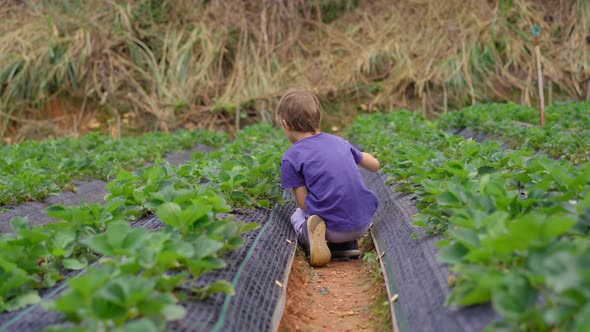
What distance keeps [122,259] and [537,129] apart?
13.2 feet

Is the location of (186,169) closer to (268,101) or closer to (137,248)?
(137,248)

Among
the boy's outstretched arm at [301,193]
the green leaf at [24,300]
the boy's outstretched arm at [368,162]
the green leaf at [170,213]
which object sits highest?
the green leaf at [170,213]

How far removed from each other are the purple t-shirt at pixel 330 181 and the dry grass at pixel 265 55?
26.3 feet

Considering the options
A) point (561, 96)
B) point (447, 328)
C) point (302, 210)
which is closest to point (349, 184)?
point (302, 210)

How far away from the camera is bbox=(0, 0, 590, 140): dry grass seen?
11.4 meters

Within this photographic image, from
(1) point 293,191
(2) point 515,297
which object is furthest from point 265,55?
(2) point 515,297

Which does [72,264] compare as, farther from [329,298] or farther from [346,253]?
[346,253]

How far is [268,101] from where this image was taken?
11.5 meters

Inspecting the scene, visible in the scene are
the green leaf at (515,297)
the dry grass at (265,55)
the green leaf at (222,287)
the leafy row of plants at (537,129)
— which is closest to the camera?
the green leaf at (515,297)

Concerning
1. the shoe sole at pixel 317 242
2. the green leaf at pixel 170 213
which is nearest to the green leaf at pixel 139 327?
the green leaf at pixel 170 213

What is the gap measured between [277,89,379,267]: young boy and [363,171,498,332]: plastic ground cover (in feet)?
0.75

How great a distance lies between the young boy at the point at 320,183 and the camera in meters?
3.31

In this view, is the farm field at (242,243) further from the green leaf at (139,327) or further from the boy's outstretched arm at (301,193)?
the boy's outstretched arm at (301,193)

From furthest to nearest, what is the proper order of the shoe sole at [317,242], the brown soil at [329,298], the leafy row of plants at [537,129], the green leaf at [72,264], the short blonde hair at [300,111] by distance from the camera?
1. the leafy row of plants at [537,129]
2. the short blonde hair at [300,111]
3. the shoe sole at [317,242]
4. the brown soil at [329,298]
5. the green leaf at [72,264]
